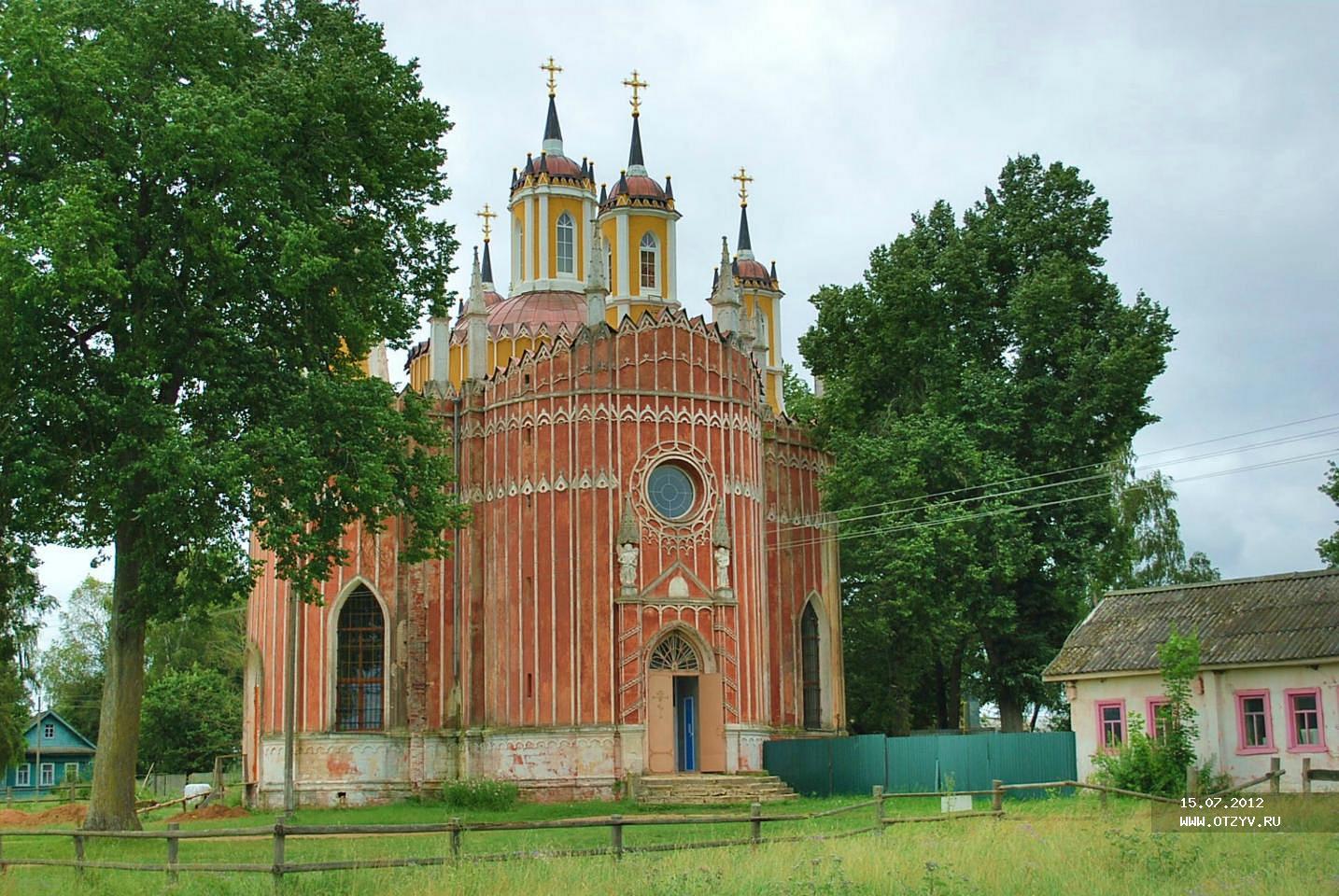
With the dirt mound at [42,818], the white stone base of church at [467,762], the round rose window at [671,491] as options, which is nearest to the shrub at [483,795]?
the white stone base of church at [467,762]

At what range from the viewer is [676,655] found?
39500 millimetres

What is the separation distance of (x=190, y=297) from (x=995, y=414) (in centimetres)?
2215

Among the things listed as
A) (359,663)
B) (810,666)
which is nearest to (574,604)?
(359,663)

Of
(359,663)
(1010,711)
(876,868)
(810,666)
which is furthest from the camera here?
(810,666)

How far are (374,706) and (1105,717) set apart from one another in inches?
725

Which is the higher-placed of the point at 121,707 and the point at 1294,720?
the point at 121,707

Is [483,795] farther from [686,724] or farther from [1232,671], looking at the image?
[1232,671]

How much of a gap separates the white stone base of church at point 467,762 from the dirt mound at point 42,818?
4.58 metres

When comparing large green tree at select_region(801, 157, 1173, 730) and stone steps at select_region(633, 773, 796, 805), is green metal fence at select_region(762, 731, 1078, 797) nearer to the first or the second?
stone steps at select_region(633, 773, 796, 805)

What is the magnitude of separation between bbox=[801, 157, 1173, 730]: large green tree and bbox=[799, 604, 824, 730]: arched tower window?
6.42 ft

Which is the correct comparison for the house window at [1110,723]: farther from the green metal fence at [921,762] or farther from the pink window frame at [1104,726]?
the green metal fence at [921,762]

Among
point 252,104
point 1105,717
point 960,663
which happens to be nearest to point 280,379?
point 252,104

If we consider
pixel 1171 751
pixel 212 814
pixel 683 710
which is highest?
pixel 683 710

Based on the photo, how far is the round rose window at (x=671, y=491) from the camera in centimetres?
4006
